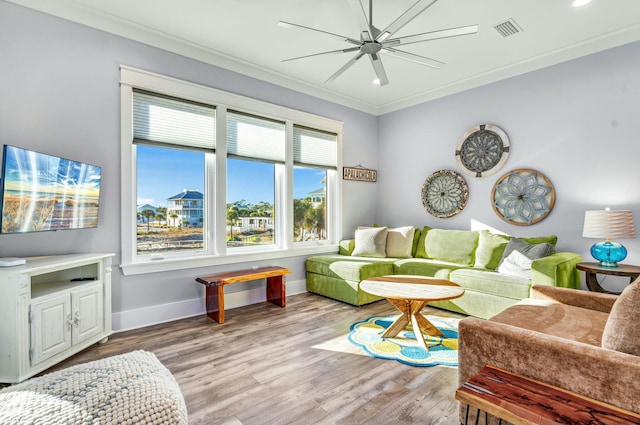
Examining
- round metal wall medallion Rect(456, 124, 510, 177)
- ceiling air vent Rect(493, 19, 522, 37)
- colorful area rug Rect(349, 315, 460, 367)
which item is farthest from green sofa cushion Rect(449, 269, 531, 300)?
ceiling air vent Rect(493, 19, 522, 37)

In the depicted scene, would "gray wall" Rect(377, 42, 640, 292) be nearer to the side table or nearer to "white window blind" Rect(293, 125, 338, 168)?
the side table

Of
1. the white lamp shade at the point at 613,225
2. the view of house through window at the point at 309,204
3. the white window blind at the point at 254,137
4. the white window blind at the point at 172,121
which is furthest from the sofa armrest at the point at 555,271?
the white window blind at the point at 172,121

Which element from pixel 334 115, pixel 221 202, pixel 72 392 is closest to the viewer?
pixel 72 392

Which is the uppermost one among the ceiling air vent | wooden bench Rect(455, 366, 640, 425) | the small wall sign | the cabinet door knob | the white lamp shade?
the ceiling air vent

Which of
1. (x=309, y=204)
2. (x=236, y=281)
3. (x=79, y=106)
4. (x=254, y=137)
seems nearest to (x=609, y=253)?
(x=309, y=204)

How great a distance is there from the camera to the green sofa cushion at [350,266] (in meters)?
3.95

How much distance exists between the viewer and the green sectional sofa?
3.27 m

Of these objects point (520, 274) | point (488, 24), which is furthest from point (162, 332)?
point (488, 24)

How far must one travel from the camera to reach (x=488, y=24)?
3156mm

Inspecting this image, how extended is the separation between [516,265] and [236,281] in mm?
3028

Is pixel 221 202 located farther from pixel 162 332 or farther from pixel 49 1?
pixel 49 1

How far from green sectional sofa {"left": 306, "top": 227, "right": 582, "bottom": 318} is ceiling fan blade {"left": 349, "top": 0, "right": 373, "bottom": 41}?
2493 mm

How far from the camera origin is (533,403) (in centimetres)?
128

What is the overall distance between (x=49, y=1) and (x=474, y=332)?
4.14 metres
